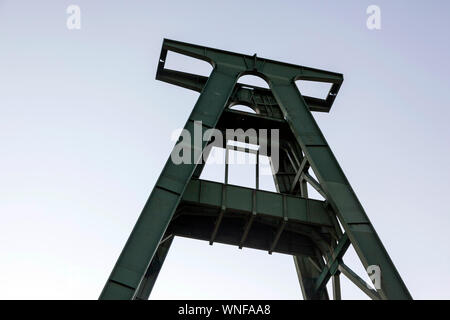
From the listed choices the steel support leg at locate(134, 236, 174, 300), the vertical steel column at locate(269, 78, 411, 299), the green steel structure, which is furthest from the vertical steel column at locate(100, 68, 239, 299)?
the steel support leg at locate(134, 236, 174, 300)

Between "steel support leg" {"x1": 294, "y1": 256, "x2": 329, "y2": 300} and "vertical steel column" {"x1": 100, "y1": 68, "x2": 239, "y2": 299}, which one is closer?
"vertical steel column" {"x1": 100, "y1": 68, "x2": 239, "y2": 299}

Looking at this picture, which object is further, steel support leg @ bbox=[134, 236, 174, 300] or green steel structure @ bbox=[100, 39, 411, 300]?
steel support leg @ bbox=[134, 236, 174, 300]

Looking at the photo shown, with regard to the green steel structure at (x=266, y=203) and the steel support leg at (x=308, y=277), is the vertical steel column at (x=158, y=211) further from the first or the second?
the steel support leg at (x=308, y=277)

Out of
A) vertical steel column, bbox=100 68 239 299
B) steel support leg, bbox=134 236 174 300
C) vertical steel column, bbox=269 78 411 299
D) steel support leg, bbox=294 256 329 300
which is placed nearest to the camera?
vertical steel column, bbox=100 68 239 299

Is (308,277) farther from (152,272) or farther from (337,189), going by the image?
(152,272)

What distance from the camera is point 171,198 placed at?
41.3 ft

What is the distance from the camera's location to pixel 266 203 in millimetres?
14180

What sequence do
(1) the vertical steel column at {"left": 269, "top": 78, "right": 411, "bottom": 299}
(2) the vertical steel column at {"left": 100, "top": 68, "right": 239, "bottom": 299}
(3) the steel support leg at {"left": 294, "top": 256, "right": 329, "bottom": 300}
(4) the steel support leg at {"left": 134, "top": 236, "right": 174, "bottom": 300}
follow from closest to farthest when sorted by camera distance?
1. (2) the vertical steel column at {"left": 100, "top": 68, "right": 239, "bottom": 299}
2. (1) the vertical steel column at {"left": 269, "top": 78, "right": 411, "bottom": 299}
3. (4) the steel support leg at {"left": 134, "top": 236, "right": 174, "bottom": 300}
4. (3) the steel support leg at {"left": 294, "top": 256, "right": 329, "bottom": 300}

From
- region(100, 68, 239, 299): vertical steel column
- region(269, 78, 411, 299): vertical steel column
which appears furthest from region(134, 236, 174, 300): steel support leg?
region(269, 78, 411, 299): vertical steel column

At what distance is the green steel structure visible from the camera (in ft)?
39.2

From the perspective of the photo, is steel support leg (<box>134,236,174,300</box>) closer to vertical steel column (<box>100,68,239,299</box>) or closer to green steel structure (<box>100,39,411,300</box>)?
green steel structure (<box>100,39,411,300</box>)

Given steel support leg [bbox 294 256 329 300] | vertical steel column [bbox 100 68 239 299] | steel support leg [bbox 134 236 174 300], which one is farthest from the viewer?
steel support leg [bbox 294 256 329 300]

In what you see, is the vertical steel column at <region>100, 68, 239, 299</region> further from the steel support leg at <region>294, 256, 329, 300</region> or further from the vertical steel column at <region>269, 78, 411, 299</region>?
the steel support leg at <region>294, 256, 329, 300</region>

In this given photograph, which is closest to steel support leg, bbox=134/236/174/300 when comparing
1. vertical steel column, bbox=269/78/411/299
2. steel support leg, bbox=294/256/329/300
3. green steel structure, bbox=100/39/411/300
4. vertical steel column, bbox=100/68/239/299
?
green steel structure, bbox=100/39/411/300
